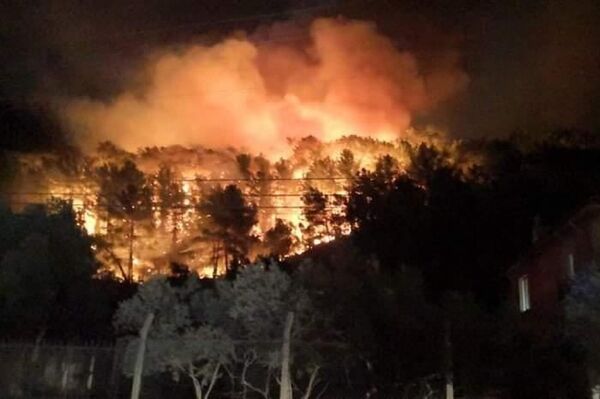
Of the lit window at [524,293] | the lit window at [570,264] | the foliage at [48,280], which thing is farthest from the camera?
the lit window at [524,293]

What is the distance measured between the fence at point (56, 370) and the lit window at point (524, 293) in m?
18.8

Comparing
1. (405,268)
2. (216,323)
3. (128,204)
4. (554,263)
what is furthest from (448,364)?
(128,204)

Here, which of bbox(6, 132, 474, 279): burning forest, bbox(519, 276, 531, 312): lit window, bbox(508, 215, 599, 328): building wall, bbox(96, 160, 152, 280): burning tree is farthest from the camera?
bbox(96, 160, 152, 280): burning tree

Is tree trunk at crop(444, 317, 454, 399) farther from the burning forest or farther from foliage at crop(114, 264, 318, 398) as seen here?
the burning forest

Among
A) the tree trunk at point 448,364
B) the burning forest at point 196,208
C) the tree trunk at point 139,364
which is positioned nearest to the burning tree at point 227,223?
the burning forest at point 196,208

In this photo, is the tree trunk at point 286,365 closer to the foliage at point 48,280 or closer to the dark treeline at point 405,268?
the dark treeline at point 405,268

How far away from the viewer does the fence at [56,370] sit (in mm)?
15477

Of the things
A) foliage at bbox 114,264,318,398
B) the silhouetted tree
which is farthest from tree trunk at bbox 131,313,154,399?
the silhouetted tree

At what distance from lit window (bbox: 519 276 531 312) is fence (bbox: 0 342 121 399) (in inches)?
740

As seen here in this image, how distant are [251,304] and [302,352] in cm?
242

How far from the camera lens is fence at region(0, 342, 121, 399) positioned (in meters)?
15.5

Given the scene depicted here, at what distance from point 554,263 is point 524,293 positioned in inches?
157

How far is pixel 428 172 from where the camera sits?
47.6m

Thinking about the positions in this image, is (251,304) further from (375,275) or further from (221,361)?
(375,275)
